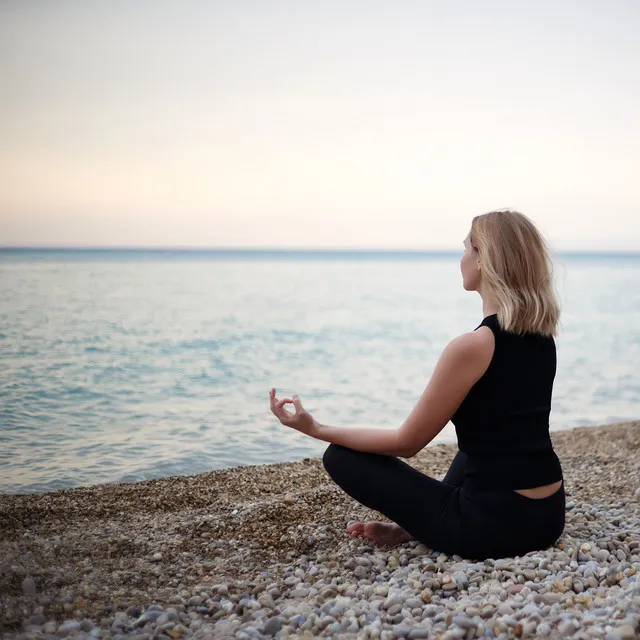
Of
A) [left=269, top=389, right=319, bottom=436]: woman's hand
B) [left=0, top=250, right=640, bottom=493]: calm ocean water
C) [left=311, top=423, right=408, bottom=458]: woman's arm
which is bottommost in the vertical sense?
[left=0, top=250, right=640, bottom=493]: calm ocean water

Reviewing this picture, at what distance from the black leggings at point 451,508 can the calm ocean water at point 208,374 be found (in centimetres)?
99

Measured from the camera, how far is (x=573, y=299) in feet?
81.6

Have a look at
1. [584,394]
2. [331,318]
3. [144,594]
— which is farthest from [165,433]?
[331,318]

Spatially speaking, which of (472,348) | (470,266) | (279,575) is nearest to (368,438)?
(472,348)

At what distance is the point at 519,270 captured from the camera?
272 cm

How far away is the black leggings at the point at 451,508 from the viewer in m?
2.78

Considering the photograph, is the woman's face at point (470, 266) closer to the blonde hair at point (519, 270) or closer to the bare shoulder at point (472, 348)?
the blonde hair at point (519, 270)

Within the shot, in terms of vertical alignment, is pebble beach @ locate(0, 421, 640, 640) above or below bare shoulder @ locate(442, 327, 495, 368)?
below

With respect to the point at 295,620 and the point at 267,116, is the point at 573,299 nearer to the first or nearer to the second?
the point at 267,116

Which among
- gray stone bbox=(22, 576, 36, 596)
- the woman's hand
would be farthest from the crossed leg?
gray stone bbox=(22, 576, 36, 596)

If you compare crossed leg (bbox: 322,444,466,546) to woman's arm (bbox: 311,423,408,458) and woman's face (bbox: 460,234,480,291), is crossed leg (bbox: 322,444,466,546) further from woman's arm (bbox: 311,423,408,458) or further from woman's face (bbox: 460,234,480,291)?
woman's face (bbox: 460,234,480,291)

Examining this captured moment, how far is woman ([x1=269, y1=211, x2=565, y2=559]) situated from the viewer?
2.65m

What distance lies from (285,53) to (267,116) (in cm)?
533

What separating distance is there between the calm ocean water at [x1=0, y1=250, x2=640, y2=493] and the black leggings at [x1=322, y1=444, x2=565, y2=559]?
99 cm
